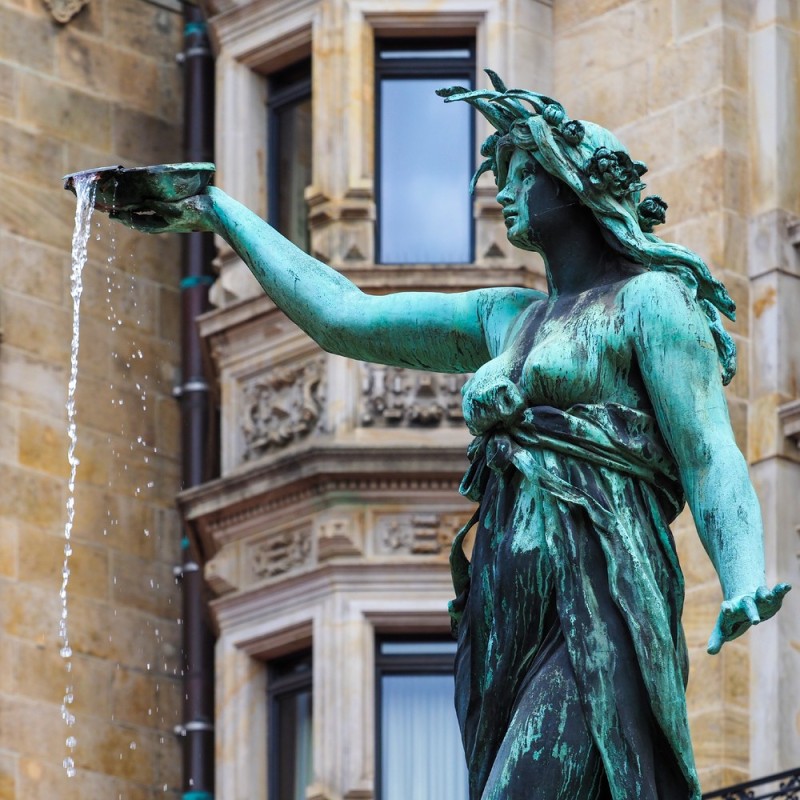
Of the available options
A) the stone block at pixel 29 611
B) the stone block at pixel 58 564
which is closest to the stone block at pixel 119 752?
the stone block at pixel 29 611

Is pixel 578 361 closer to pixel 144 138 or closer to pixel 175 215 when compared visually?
pixel 175 215

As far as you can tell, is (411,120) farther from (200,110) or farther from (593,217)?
(593,217)

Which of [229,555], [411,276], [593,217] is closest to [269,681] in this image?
[229,555]

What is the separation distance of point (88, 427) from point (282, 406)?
5.62 ft

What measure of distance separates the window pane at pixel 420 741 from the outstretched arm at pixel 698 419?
1414cm

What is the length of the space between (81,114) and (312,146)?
1.71m

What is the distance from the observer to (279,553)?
24.1m

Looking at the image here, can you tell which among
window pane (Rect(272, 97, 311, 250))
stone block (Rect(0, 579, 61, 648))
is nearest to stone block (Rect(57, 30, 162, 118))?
window pane (Rect(272, 97, 311, 250))

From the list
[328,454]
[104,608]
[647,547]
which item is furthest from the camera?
[104,608]

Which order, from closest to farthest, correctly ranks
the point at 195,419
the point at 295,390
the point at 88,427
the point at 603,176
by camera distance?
the point at 603,176, the point at 295,390, the point at 88,427, the point at 195,419

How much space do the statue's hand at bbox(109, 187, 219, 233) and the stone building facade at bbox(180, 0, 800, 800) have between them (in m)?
12.3

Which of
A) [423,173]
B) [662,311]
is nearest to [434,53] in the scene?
[423,173]

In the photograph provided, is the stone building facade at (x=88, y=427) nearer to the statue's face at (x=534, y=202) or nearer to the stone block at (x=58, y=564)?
the stone block at (x=58, y=564)

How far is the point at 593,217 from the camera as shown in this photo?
30.7 ft
